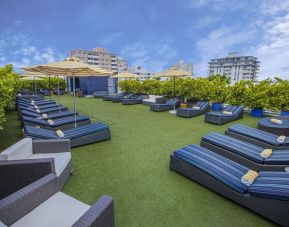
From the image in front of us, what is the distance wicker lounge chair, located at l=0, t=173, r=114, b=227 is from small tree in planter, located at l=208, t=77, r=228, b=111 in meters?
10.8

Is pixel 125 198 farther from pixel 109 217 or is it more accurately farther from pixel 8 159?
pixel 8 159

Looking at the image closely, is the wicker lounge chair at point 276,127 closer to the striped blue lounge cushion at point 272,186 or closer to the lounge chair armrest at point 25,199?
the striped blue lounge cushion at point 272,186

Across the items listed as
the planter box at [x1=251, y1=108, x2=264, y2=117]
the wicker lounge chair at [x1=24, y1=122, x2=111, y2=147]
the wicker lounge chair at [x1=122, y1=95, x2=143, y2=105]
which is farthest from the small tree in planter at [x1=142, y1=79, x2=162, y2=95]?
the wicker lounge chair at [x1=24, y1=122, x2=111, y2=147]

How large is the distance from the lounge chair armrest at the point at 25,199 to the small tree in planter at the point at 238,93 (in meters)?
10.3

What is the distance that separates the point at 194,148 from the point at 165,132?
2.94 metres

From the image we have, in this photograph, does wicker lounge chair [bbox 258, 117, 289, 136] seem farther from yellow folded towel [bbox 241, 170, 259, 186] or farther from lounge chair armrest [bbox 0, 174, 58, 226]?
lounge chair armrest [bbox 0, 174, 58, 226]

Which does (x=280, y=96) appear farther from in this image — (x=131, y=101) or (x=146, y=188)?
(x=131, y=101)

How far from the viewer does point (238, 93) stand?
10453 millimetres

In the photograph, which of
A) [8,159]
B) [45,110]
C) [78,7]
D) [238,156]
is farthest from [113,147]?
[78,7]

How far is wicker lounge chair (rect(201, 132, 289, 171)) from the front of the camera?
12.1 feet

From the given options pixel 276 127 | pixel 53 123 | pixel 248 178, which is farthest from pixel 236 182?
pixel 53 123

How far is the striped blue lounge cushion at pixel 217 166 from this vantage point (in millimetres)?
3025

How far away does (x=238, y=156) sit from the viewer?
411cm

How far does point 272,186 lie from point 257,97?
817 centimetres
